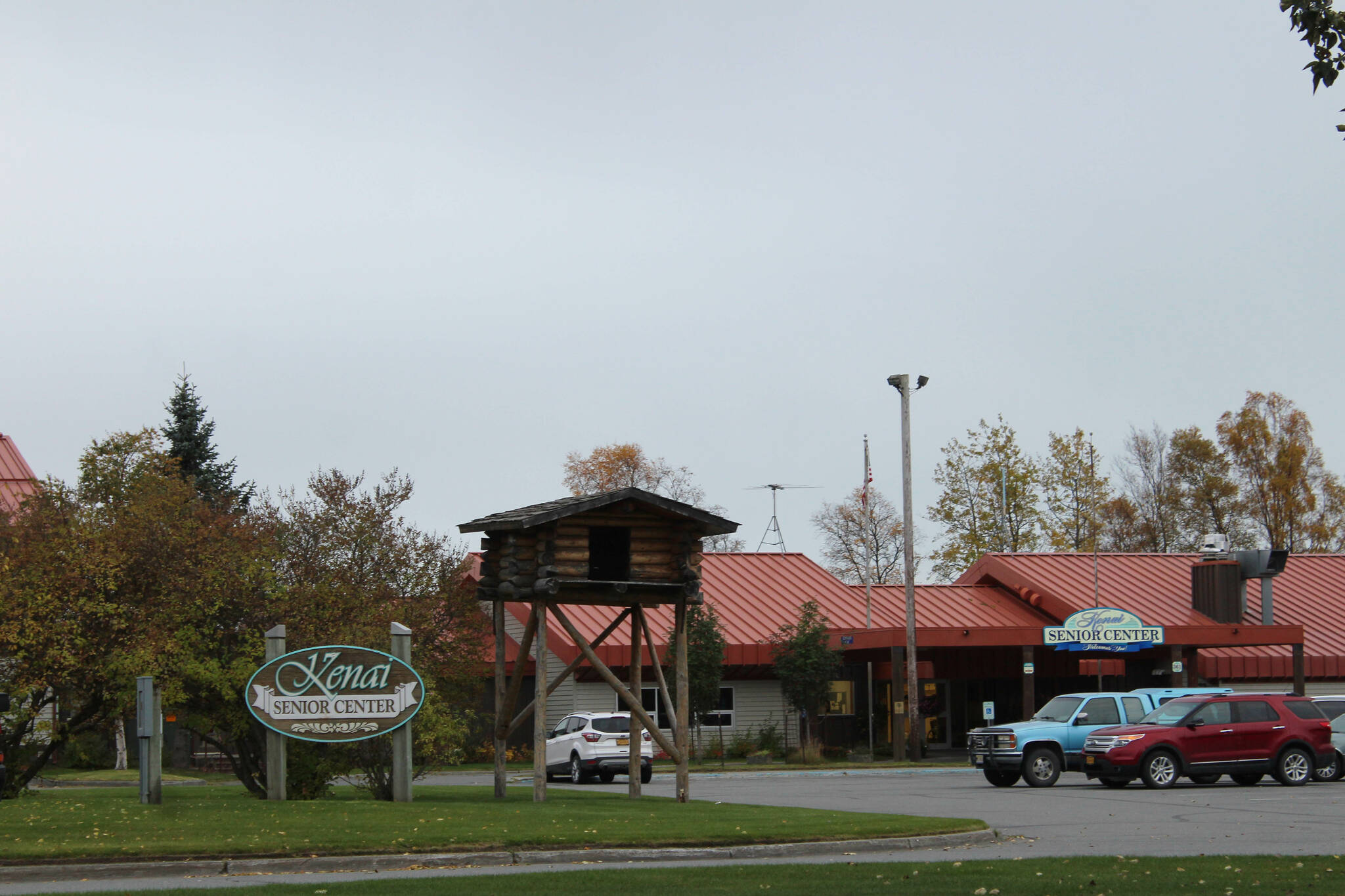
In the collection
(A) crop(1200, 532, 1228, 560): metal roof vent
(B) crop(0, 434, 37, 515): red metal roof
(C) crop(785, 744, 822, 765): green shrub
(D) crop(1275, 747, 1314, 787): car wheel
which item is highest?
(B) crop(0, 434, 37, 515): red metal roof

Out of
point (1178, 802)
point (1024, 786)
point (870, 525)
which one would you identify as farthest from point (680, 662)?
point (870, 525)

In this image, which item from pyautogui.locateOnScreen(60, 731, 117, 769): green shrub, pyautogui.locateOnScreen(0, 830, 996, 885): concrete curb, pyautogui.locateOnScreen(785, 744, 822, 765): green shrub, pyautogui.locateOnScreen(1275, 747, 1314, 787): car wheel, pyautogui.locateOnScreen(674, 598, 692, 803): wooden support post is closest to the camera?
pyautogui.locateOnScreen(0, 830, 996, 885): concrete curb

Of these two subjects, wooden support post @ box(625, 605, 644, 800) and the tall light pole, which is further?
the tall light pole

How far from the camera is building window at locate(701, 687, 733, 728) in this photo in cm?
4269

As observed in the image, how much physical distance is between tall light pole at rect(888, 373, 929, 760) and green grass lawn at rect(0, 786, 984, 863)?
17721 mm

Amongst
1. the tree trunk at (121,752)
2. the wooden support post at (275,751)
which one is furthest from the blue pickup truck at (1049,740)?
the tree trunk at (121,752)

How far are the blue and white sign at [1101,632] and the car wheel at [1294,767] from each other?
13643mm

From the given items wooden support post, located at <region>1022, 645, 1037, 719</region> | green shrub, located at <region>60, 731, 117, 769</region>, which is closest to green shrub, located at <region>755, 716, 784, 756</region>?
wooden support post, located at <region>1022, 645, 1037, 719</region>

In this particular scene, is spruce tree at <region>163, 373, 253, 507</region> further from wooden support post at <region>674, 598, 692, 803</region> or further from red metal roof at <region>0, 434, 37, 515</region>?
wooden support post at <region>674, 598, 692, 803</region>

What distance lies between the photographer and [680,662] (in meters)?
21.4

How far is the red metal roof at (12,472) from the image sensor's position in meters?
45.0

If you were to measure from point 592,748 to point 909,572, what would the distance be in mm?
11179

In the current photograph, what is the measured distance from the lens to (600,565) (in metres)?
21.5

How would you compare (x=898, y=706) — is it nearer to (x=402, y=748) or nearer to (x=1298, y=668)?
(x=1298, y=668)
